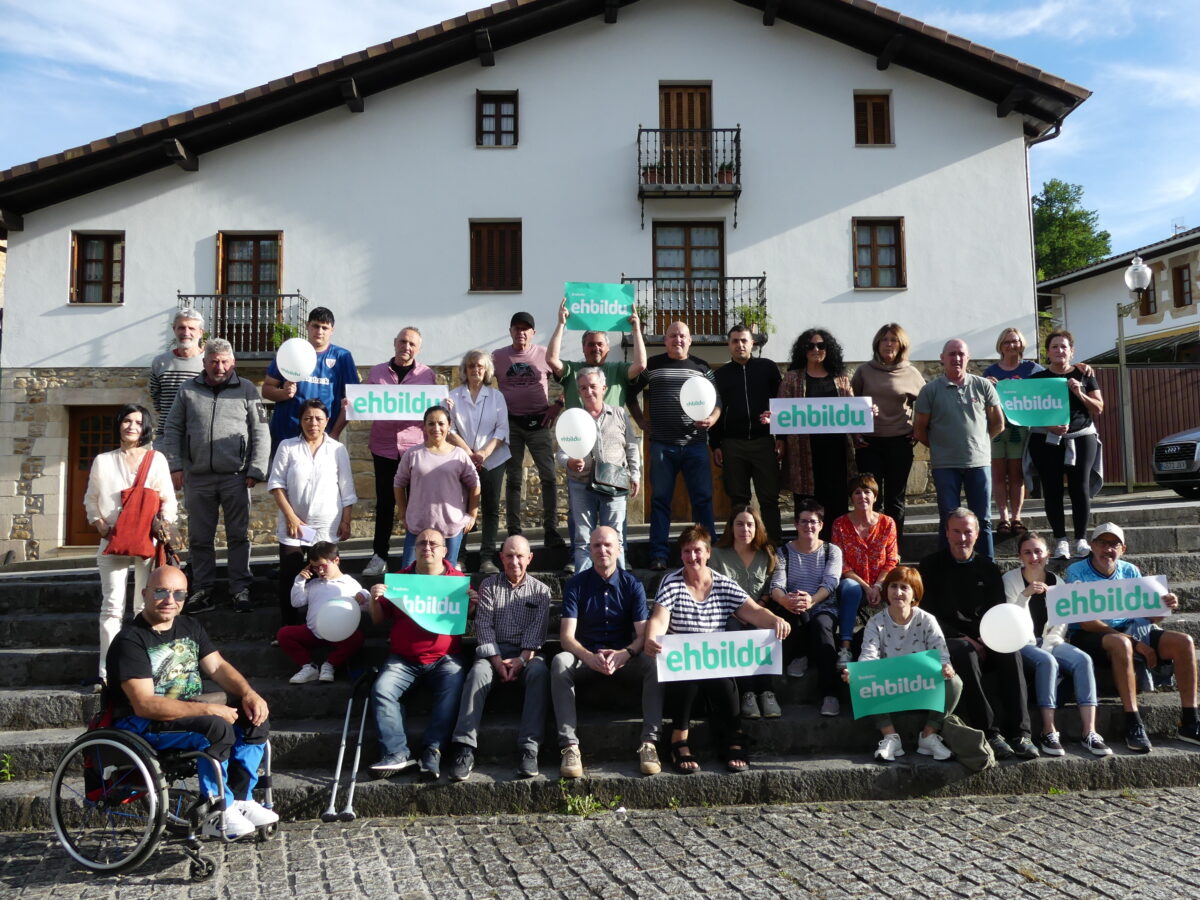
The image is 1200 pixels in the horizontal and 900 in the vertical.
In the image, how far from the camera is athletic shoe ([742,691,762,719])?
5035mm

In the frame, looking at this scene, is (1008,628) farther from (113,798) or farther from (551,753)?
(113,798)

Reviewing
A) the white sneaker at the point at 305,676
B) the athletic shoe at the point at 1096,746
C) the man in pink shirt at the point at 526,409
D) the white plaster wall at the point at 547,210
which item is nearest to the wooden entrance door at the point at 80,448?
the white plaster wall at the point at 547,210

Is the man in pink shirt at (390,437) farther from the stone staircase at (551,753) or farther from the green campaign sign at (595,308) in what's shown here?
the green campaign sign at (595,308)

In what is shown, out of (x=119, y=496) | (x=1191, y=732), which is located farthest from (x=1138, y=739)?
(x=119, y=496)

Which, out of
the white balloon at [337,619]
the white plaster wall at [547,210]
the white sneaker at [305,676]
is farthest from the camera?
the white plaster wall at [547,210]

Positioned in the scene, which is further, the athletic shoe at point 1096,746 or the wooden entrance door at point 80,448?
the wooden entrance door at point 80,448

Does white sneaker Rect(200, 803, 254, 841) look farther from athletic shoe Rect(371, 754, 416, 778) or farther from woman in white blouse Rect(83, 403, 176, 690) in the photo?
woman in white blouse Rect(83, 403, 176, 690)

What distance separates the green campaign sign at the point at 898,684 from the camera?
482cm

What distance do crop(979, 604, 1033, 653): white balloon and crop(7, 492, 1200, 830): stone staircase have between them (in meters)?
0.49

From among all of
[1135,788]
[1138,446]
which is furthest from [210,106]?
[1138,446]

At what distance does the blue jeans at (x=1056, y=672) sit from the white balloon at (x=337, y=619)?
3.88 m

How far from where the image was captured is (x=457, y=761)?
184 inches

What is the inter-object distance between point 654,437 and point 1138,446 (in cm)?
1438

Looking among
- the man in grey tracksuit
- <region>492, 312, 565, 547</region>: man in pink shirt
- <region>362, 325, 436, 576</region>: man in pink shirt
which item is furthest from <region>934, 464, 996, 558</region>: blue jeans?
the man in grey tracksuit
